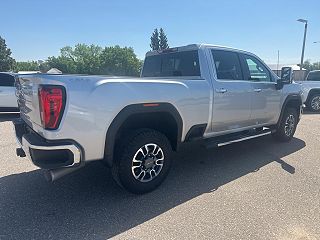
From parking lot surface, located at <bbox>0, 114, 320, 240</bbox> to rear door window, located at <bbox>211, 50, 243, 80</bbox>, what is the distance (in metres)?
1.49

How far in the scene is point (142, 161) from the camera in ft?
11.8

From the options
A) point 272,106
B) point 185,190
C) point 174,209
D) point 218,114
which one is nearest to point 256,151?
point 272,106

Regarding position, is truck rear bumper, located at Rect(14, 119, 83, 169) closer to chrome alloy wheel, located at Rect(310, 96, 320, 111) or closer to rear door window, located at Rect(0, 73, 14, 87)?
rear door window, located at Rect(0, 73, 14, 87)

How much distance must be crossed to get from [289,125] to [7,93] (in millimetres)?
9026

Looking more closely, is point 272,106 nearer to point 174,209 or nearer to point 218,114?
point 218,114

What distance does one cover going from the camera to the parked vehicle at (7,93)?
385 inches

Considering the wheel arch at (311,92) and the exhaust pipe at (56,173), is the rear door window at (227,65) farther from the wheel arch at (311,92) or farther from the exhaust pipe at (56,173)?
the wheel arch at (311,92)

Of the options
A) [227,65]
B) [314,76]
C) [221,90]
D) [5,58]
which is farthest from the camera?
[5,58]

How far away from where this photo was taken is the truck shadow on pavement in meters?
2.88

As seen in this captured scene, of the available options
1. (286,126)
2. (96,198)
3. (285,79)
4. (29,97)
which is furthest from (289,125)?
(29,97)

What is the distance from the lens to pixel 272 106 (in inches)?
217

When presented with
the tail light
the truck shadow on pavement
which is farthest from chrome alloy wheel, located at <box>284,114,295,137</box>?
the tail light

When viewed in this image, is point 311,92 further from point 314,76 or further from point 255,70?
point 255,70

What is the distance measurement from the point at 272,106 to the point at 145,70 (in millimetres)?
2607
